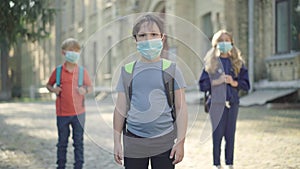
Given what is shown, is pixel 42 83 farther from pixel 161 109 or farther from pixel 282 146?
pixel 161 109

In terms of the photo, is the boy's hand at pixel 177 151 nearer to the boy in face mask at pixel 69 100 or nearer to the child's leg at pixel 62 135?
the boy in face mask at pixel 69 100

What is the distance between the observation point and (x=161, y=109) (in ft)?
9.90

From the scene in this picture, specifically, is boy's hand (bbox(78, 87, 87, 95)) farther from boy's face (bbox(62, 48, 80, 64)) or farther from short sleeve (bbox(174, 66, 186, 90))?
short sleeve (bbox(174, 66, 186, 90))

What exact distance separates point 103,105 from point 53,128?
802cm

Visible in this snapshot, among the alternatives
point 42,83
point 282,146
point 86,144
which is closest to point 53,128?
point 86,144

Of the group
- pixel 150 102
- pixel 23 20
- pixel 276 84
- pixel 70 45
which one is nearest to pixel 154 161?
pixel 150 102

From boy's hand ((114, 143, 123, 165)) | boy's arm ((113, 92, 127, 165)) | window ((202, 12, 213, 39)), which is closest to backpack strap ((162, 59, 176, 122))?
boy's arm ((113, 92, 127, 165))

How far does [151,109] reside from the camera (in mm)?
3035

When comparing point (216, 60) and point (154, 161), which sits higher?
point (216, 60)

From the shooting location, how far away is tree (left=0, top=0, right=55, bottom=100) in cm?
696

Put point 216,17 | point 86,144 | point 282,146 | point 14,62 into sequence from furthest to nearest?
point 14,62
point 216,17
point 86,144
point 282,146

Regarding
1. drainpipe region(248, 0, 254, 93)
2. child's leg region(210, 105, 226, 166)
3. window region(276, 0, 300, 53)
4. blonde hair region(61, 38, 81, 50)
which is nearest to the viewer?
child's leg region(210, 105, 226, 166)

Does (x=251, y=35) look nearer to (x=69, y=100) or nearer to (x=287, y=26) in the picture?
(x=287, y=26)

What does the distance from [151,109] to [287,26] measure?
15257 millimetres
